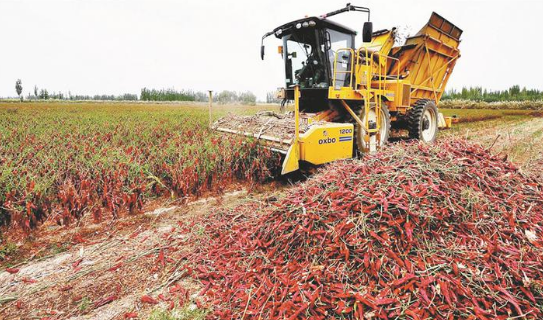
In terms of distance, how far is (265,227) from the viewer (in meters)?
3.17

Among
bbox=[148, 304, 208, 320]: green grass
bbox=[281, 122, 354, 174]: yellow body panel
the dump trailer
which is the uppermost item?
the dump trailer

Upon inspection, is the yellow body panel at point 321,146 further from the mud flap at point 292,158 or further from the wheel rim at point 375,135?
the wheel rim at point 375,135

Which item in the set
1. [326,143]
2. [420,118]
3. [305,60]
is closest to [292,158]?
[326,143]

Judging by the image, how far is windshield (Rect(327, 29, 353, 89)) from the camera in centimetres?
671

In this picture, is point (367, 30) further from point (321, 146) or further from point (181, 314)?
point (181, 314)

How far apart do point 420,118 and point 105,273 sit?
7913 mm

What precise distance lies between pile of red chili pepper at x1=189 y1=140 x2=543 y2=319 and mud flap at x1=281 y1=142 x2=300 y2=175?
1.72 m

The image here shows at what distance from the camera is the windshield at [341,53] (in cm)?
671

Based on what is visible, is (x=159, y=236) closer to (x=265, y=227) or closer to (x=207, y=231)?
(x=207, y=231)

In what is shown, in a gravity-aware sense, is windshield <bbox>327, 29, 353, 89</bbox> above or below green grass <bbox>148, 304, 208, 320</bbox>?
above

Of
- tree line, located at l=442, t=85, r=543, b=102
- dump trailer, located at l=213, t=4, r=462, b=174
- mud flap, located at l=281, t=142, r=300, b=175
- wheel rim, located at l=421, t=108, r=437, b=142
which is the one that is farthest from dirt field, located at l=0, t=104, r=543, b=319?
tree line, located at l=442, t=85, r=543, b=102

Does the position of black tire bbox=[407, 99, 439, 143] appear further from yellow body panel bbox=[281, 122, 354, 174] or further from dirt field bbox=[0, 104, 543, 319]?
dirt field bbox=[0, 104, 543, 319]

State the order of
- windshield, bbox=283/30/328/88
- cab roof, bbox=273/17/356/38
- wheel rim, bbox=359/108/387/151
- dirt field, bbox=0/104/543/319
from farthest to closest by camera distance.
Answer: wheel rim, bbox=359/108/387/151 < windshield, bbox=283/30/328/88 < cab roof, bbox=273/17/356/38 < dirt field, bbox=0/104/543/319

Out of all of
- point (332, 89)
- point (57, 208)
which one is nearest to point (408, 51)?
point (332, 89)
